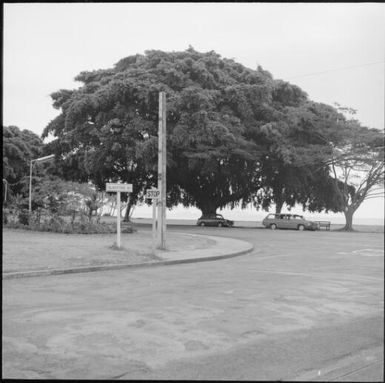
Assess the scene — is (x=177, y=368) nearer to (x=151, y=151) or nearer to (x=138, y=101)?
(x=151, y=151)

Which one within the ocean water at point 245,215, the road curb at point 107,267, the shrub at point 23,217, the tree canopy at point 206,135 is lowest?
the road curb at point 107,267

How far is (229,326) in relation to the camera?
512cm

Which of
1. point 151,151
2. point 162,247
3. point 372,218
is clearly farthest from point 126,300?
point 162,247

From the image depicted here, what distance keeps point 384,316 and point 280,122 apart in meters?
4.32

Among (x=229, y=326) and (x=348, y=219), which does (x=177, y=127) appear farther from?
(x=348, y=219)

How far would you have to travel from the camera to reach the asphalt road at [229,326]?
230cm

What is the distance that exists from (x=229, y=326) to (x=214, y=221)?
1038mm

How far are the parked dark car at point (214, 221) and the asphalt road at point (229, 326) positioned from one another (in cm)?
28

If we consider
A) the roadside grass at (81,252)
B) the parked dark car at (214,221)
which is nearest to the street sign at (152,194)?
the parked dark car at (214,221)

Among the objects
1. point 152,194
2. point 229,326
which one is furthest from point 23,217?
point 229,326

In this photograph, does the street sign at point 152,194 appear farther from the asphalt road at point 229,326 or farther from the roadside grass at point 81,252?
the roadside grass at point 81,252

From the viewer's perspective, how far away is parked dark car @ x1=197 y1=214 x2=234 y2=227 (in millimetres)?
4891

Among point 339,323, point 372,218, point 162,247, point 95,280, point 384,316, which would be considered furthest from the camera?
point 162,247

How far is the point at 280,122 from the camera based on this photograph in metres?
5.94
